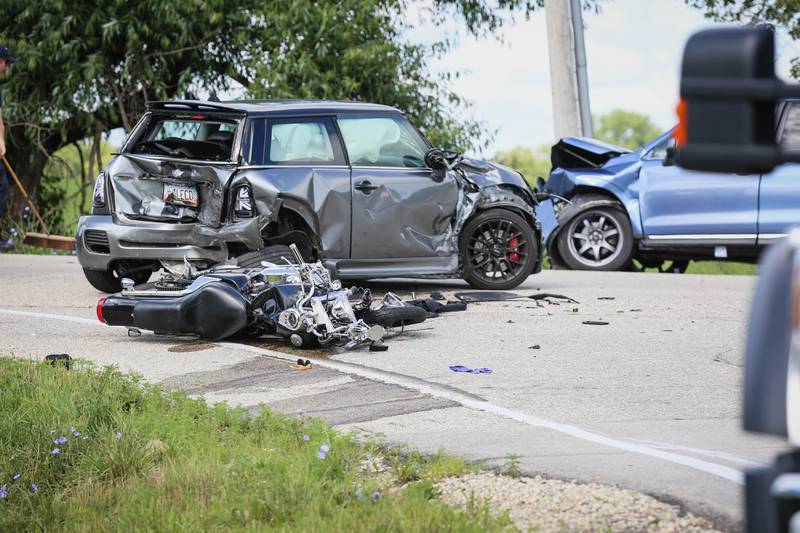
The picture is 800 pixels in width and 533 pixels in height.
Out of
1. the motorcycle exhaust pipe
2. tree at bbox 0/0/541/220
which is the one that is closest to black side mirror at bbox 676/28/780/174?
the motorcycle exhaust pipe

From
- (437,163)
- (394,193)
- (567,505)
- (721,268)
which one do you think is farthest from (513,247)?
(721,268)

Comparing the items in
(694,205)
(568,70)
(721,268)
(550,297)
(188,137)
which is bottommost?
(721,268)

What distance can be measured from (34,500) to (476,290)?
687 cm

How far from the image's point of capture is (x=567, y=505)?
5086 mm

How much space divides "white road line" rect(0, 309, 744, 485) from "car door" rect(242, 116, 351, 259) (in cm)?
199

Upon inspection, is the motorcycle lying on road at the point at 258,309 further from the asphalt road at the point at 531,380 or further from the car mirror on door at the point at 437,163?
the car mirror on door at the point at 437,163

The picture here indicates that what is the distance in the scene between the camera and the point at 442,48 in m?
23.0

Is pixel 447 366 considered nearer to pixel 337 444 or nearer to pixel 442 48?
pixel 337 444

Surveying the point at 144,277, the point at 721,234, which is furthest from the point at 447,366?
the point at 721,234

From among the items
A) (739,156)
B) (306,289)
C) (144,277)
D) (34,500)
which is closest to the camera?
(739,156)

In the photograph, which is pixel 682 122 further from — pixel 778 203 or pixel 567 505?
pixel 778 203

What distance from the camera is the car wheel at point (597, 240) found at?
54.1ft

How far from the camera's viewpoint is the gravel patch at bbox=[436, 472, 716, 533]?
4.82 metres

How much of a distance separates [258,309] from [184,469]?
3.28 metres
